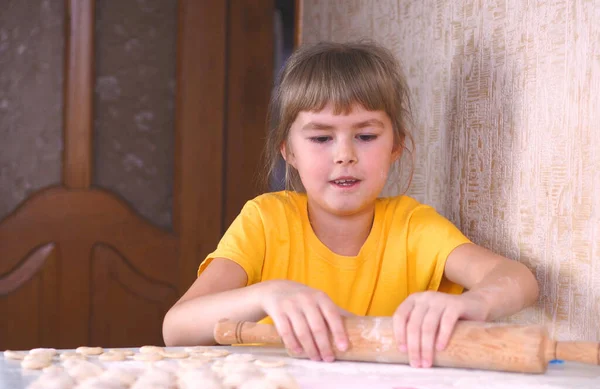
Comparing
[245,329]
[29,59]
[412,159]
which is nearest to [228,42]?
Result: [29,59]

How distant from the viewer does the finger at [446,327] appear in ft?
2.52

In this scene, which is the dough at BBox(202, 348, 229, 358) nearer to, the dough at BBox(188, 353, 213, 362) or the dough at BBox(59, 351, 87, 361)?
the dough at BBox(188, 353, 213, 362)

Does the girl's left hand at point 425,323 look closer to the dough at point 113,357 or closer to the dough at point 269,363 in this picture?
the dough at point 269,363

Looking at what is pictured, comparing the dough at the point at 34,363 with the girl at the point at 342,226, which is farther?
the girl at the point at 342,226

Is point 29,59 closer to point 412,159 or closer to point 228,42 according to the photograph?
point 228,42

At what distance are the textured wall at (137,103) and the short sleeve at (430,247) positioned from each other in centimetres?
119

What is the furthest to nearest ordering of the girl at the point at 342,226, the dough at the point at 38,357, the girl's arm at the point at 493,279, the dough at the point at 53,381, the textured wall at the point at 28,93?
1. the textured wall at the point at 28,93
2. the girl at the point at 342,226
3. the girl's arm at the point at 493,279
4. the dough at the point at 38,357
5. the dough at the point at 53,381

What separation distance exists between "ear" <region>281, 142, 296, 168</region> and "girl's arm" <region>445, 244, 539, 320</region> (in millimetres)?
354

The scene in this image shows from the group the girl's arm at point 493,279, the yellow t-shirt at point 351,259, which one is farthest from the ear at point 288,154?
the girl's arm at point 493,279

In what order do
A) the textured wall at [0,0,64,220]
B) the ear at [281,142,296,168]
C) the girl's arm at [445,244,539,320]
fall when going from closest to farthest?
the girl's arm at [445,244,539,320] < the ear at [281,142,296,168] < the textured wall at [0,0,64,220]

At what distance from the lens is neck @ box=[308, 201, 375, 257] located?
4.15 feet

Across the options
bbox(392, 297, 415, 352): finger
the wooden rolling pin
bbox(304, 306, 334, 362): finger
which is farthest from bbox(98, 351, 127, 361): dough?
bbox(392, 297, 415, 352): finger

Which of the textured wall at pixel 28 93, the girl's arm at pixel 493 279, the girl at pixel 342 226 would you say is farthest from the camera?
the textured wall at pixel 28 93

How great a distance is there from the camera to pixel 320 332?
803 mm
